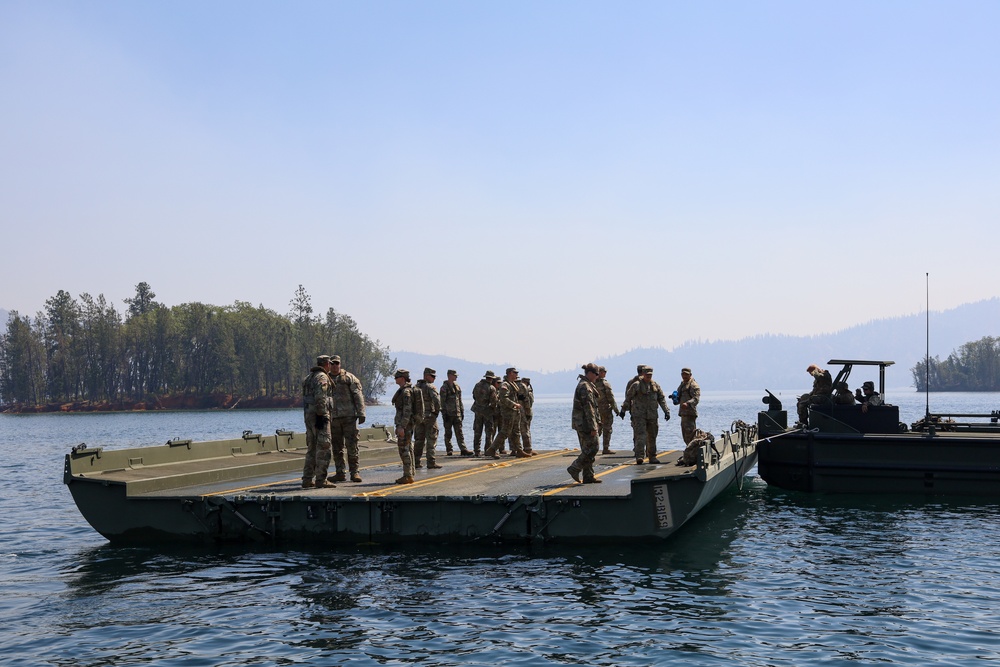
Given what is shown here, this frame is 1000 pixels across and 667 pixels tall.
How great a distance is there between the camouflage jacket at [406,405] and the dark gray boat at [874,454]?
846 cm

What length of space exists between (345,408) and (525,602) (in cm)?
610

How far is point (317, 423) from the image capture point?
51.7ft

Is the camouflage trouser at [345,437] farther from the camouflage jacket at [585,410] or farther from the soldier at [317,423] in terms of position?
the camouflage jacket at [585,410]

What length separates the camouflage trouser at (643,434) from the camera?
19.6 meters

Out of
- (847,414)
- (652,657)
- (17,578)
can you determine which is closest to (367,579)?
(652,657)

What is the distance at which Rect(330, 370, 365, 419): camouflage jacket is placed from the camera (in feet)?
53.1

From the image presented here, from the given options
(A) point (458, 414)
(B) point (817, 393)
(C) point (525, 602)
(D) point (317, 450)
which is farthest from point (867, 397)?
(C) point (525, 602)

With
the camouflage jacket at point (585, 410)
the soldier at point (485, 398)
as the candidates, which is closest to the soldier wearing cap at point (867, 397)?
the soldier at point (485, 398)

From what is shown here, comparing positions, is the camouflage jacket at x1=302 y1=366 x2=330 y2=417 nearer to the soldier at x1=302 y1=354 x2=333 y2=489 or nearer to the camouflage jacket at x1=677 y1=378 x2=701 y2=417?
the soldier at x1=302 y1=354 x2=333 y2=489

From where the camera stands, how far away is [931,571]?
13297 millimetres

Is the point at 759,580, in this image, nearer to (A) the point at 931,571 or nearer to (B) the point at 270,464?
(A) the point at 931,571

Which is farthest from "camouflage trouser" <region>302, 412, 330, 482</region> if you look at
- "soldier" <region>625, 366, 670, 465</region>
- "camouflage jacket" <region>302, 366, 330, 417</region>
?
"soldier" <region>625, 366, 670, 465</region>

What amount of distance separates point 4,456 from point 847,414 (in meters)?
41.5

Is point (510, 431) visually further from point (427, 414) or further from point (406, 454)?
point (406, 454)
